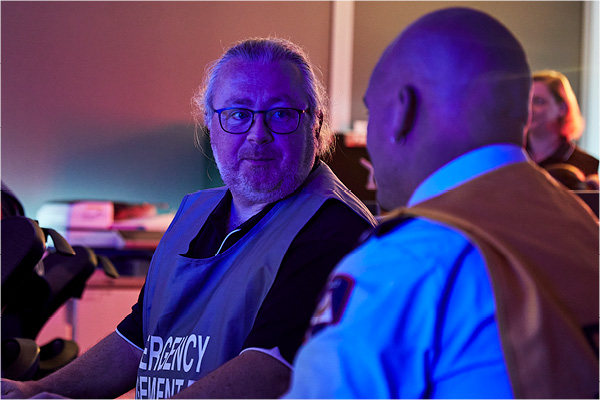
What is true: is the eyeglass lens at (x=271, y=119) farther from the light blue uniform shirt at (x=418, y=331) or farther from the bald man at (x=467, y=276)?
the light blue uniform shirt at (x=418, y=331)

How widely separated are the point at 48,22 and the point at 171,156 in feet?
3.47

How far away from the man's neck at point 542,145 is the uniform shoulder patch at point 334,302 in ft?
7.36

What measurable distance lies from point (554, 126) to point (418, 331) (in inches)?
92.1

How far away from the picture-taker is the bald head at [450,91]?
659 millimetres

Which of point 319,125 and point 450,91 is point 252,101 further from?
point 450,91

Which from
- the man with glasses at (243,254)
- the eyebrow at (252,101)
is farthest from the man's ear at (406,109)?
the eyebrow at (252,101)

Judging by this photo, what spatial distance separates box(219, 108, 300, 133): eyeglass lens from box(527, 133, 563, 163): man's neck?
1.59 metres

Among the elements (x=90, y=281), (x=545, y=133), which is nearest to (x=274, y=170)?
(x=545, y=133)

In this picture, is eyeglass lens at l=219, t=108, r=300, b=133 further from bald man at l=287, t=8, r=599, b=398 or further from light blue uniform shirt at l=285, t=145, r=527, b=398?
light blue uniform shirt at l=285, t=145, r=527, b=398

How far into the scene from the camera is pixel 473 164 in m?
0.66

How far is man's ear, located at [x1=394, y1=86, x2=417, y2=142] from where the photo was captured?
675mm

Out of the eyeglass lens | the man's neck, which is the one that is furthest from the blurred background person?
the eyeglass lens

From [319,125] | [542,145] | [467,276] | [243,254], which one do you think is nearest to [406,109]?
[467,276]

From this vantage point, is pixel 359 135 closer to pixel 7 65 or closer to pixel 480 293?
pixel 7 65
